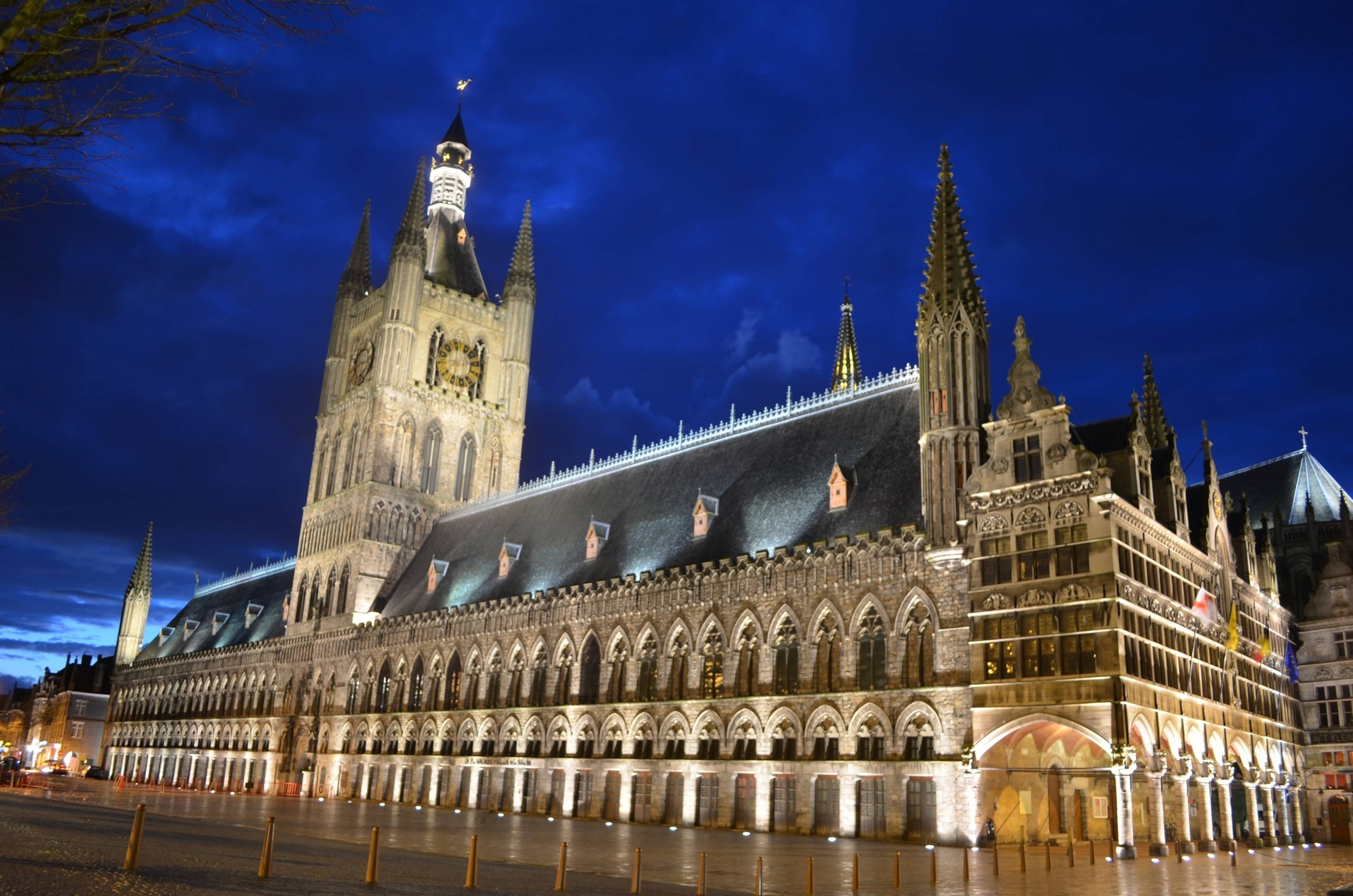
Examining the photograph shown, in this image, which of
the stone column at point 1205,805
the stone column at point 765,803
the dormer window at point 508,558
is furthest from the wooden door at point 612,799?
the stone column at point 1205,805

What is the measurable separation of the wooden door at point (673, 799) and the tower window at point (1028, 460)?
1840 cm

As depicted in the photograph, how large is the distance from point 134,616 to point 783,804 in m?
80.9

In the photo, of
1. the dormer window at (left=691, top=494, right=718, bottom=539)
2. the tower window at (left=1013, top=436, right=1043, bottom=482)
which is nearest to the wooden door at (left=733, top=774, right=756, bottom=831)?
the dormer window at (left=691, top=494, right=718, bottom=539)

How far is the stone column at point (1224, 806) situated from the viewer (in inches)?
1454

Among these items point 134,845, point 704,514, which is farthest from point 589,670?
point 134,845

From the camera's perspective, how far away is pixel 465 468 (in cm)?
7362

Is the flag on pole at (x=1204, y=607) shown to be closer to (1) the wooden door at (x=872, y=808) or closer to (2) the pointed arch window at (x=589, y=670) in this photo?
(1) the wooden door at (x=872, y=808)

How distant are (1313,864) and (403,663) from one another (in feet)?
147

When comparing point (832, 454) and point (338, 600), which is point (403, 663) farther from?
point (832, 454)

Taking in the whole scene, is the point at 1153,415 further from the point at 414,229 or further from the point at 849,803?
the point at 414,229

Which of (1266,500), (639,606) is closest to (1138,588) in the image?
(639,606)

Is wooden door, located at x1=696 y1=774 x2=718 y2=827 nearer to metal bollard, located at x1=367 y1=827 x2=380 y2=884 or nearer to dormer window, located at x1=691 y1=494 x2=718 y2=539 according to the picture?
dormer window, located at x1=691 y1=494 x2=718 y2=539

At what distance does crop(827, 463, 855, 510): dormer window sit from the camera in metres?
43.1

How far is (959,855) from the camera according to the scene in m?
30.0
